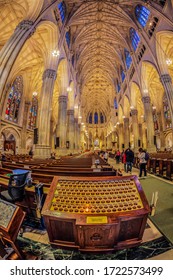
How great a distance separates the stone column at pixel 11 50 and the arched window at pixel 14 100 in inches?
495

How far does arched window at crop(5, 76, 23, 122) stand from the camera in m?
18.8

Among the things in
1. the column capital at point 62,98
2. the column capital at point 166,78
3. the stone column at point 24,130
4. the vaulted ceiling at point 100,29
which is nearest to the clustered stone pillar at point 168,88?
the column capital at point 166,78

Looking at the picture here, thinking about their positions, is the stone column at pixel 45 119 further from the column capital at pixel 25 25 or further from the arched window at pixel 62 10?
the arched window at pixel 62 10

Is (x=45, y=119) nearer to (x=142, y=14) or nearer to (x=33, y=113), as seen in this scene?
(x=33, y=113)

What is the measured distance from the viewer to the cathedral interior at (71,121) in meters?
1.38

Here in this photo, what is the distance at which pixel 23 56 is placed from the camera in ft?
52.6

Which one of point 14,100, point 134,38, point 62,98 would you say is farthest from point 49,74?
point 134,38

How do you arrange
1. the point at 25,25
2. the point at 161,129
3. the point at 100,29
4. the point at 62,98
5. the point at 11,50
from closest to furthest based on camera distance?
the point at 11,50 < the point at 25,25 < the point at 62,98 < the point at 100,29 < the point at 161,129

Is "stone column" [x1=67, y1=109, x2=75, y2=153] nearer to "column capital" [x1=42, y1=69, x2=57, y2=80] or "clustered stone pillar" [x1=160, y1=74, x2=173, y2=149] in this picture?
"column capital" [x1=42, y1=69, x2=57, y2=80]

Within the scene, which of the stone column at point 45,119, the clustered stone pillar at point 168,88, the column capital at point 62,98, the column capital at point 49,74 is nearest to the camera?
the stone column at point 45,119

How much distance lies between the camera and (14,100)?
65.3 feet

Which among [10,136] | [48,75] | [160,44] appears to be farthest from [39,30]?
[10,136]

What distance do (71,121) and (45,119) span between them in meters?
10.5
